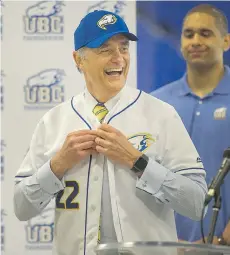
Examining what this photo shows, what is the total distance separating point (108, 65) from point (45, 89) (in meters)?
0.90

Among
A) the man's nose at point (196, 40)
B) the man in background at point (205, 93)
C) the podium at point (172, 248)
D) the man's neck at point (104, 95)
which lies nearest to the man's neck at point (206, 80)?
the man in background at point (205, 93)

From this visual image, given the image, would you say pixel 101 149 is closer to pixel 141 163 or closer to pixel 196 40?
pixel 141 163

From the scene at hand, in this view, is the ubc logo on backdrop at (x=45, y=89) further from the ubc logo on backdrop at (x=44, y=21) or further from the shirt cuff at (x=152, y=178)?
the shirt cuff at (x=152, y=178)

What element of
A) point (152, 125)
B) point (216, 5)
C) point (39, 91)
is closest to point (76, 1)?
point (39, 91)

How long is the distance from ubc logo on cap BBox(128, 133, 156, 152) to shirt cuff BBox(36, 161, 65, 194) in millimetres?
332

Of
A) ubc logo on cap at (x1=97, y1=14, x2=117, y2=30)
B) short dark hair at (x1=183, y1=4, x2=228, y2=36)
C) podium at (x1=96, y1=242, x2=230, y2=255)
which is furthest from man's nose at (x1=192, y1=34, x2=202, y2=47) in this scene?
podium at (x1=96, y1=242, x2=230, y2=255)

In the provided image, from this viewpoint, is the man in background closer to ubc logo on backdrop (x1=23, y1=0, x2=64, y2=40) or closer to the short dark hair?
the short dark hair

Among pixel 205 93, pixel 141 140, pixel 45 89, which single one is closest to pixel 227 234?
pixel 205 93

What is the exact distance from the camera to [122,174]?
2.66 m

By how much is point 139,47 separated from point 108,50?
2.78 feet

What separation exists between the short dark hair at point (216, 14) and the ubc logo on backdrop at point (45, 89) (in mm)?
766

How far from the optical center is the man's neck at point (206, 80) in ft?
11.5

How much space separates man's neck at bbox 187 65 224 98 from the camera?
3500mm

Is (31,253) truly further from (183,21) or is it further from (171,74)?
(183,21)
